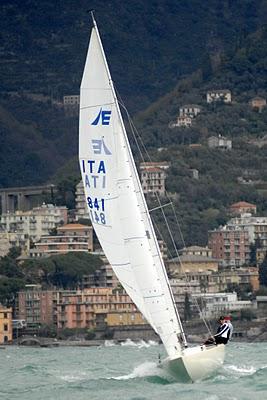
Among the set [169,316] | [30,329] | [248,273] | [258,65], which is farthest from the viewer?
[258,65]

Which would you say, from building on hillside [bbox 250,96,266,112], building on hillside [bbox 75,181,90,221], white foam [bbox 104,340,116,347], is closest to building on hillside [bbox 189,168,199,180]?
building on hillside [bbox 75,181,90,221]

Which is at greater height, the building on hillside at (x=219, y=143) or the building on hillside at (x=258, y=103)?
the building on hillside at (x=258, y=103)

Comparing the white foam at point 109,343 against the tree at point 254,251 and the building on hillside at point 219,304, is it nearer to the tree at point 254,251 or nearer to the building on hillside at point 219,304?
the building on hillside at point 219,304

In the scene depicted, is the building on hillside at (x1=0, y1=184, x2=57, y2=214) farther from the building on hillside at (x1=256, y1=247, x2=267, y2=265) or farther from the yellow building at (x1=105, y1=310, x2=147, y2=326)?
Answer: the yellow building at (x1=105, y1=310, x2=147, y2=326)

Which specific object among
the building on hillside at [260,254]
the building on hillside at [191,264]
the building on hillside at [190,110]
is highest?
the building on hillside at [190,110]

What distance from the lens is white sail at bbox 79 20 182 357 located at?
44438mm

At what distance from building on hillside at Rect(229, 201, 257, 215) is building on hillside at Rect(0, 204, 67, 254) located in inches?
361

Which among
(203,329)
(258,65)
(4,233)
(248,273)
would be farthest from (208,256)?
(258,65)

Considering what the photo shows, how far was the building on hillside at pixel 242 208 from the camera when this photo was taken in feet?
430

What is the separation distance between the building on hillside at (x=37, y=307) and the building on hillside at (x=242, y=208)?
24.7 m

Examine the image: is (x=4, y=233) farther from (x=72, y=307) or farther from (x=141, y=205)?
(x=141, y=205)

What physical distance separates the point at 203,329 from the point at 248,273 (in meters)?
19.0

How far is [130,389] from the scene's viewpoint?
45.3m

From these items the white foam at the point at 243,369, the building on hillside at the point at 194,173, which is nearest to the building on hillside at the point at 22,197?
the building on hillside at the point at 194,173
